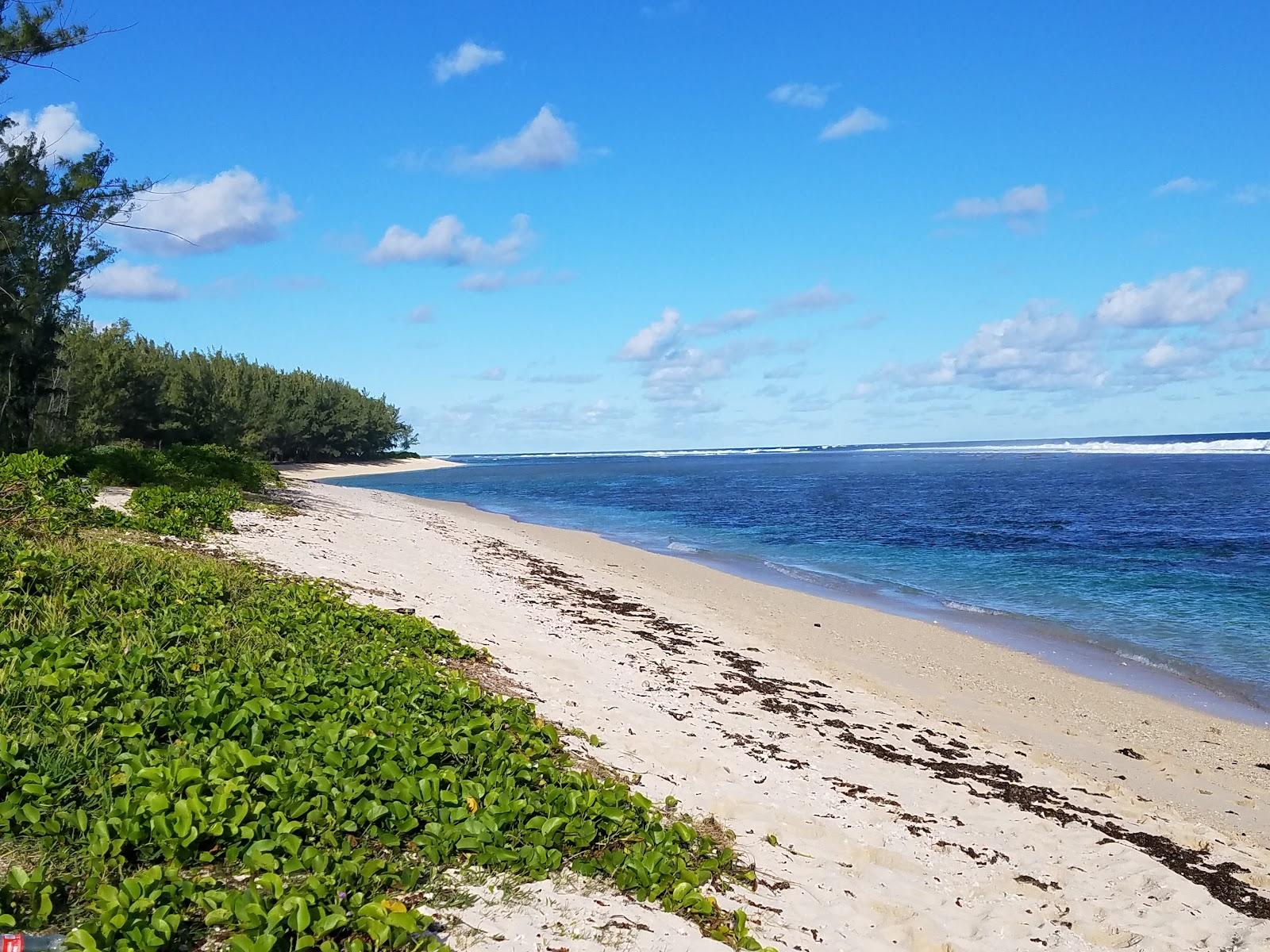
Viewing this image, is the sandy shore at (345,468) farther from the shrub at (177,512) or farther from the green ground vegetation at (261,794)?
the green ground vegetation at (261,794)

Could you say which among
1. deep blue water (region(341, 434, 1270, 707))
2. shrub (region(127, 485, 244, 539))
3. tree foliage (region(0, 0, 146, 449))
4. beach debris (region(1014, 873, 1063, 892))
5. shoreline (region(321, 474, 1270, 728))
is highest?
tree foliage (region(0, 0, 146, 449))

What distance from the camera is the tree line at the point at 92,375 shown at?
10.2 metres

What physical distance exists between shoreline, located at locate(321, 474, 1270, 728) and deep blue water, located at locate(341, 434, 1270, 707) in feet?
0.30

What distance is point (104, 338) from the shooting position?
159 ft

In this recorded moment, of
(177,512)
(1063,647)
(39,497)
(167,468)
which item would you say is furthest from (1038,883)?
(167,468)

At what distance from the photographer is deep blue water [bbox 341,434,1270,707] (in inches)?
624

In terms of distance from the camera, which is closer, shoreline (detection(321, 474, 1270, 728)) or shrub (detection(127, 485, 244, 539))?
shoreline (detection(321, 474, 1270, 728))

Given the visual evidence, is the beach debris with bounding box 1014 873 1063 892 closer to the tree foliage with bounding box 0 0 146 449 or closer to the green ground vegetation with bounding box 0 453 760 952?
the green ground vegetation with bounding box 0 453 760 952

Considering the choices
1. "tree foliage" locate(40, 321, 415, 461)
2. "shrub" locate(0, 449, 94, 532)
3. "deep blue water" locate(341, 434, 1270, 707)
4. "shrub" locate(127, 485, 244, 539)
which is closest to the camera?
"shrub" locate(0, 449, 94, 532)

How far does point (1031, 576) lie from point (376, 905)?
2207 centimetres

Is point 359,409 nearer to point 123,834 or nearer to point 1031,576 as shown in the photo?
point 1031,576

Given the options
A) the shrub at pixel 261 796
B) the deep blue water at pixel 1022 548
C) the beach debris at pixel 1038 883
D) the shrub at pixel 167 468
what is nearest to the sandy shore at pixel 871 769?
the beach debris at pixel 1038 883

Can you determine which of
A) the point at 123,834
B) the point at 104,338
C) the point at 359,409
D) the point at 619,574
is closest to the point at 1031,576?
the point at 619,574

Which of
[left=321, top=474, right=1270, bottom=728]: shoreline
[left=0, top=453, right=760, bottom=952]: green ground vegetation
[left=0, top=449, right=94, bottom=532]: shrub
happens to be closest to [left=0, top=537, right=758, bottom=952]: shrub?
[left=0, top=453, right=760, bottom=952]: green ground vegetation
